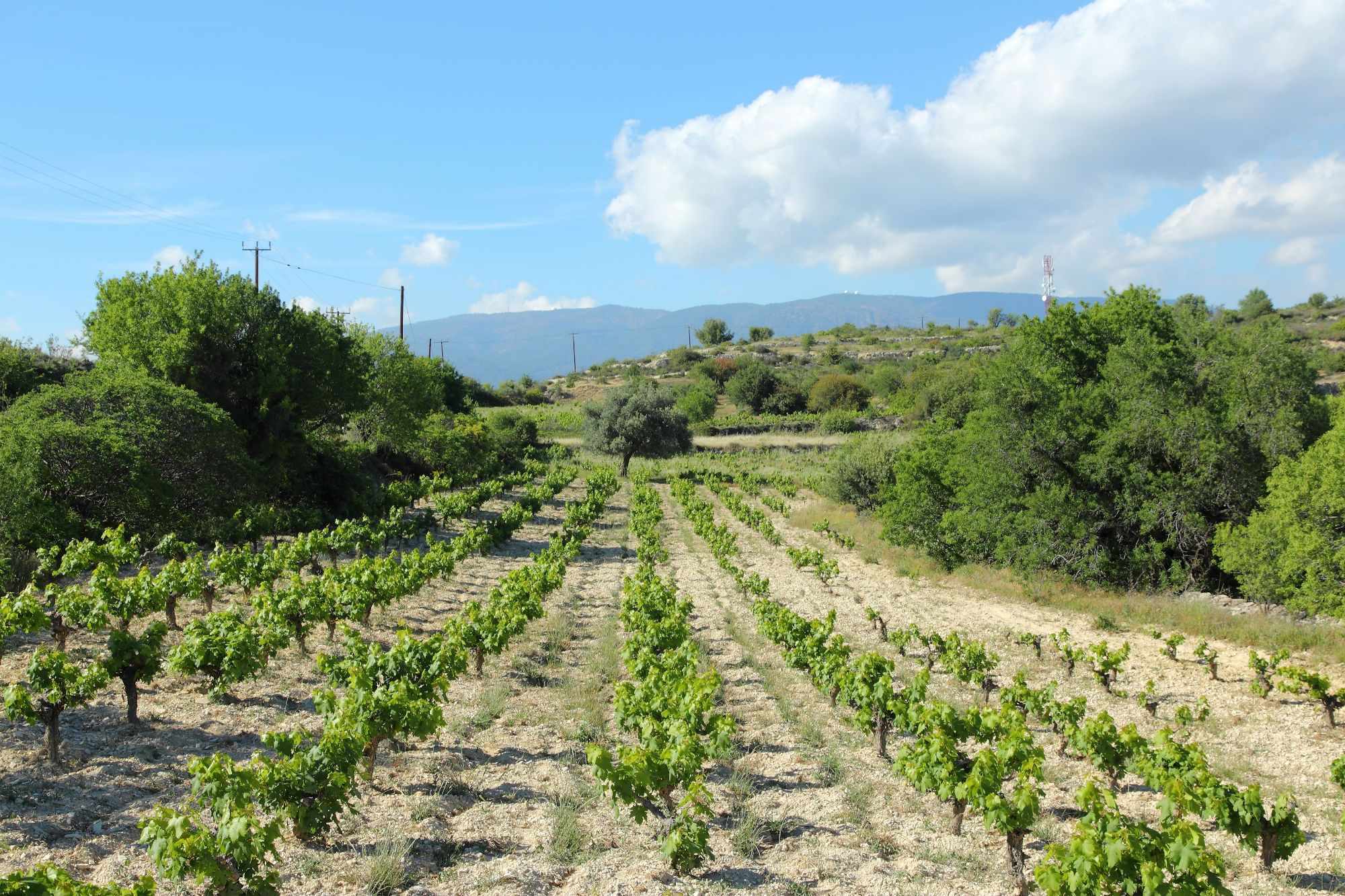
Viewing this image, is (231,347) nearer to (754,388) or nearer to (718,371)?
(754,388)

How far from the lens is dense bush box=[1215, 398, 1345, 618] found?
49.0ft

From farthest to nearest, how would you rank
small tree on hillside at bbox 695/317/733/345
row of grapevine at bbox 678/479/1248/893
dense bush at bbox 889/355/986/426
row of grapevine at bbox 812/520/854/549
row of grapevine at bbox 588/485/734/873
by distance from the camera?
1. small tree on hillside at bbox 695/317/733/345
2. dense bush at bbox 889/355/986/426
3. row of grapevine at bbox 812/520/854/549
4. row of grapevine at bbox 588/485/734/873
5. row of grapevine at bbox 678/479/1248/893

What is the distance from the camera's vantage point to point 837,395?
261ft

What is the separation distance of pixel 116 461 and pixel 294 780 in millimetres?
14678

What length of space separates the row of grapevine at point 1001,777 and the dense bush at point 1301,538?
7.48 m

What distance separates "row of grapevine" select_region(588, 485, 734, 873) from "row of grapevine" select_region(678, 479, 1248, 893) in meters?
1.76

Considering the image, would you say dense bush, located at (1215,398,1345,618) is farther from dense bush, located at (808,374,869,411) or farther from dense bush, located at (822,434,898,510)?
dense bush, located at (808,374,869,411)

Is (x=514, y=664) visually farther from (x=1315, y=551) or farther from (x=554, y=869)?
(x=1315, y=551)

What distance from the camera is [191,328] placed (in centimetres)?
2444

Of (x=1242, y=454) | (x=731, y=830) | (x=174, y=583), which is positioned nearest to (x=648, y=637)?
(x=731, y=830)

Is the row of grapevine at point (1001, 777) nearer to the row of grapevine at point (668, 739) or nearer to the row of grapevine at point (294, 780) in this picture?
the row of grapevine at point (668, 739)

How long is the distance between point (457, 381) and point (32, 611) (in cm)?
5877

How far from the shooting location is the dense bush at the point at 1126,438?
1844 cm

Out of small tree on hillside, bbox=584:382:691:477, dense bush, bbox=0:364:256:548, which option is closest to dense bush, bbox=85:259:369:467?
dense bush, bbox=0:364:256:548
